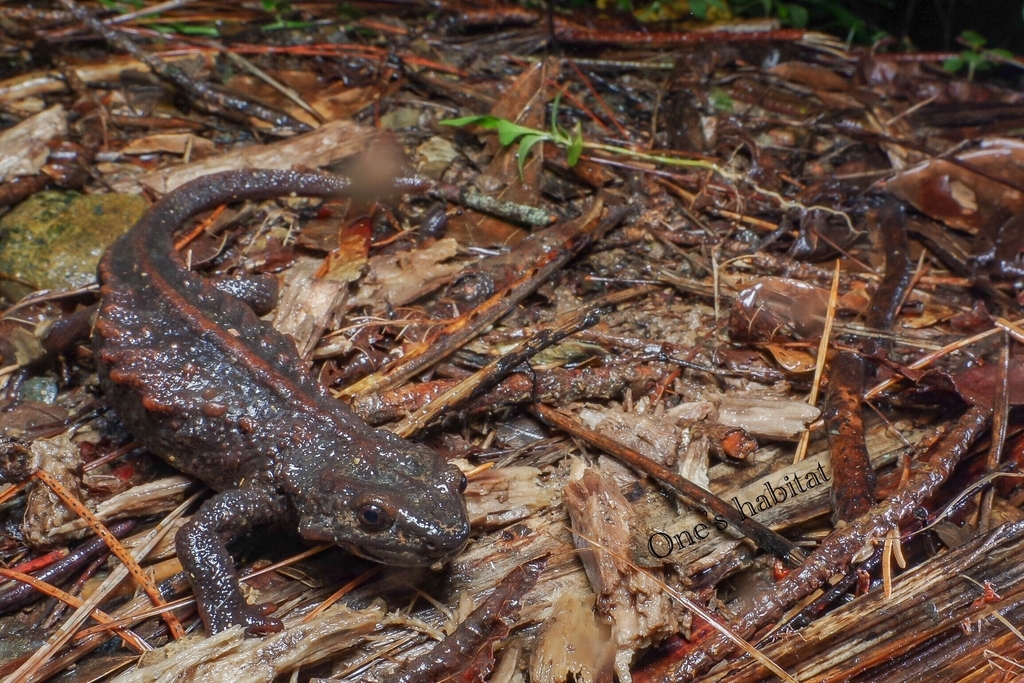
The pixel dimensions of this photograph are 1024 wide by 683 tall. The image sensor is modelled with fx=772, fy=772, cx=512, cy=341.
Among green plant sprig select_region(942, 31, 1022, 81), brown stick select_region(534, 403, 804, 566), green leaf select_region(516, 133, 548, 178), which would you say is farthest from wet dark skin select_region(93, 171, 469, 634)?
green plant sprig select_region(942, 31, 1022, 81)

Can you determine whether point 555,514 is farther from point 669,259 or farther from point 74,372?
point 74,372

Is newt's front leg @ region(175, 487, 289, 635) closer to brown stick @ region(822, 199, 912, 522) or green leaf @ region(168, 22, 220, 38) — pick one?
brown stick @ region(822, 199, 912, 522)

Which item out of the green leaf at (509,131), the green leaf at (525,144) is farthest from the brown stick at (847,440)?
the green leaf at (509,131)

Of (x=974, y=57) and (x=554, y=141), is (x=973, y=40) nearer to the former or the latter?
(x=974, y=57)

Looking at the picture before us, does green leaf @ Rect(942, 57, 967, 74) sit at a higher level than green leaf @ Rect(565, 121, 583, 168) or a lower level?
higher

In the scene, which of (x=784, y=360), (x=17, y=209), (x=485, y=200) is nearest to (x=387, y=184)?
(x=485, y=200)

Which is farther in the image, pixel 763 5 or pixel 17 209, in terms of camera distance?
pixel 763 5
